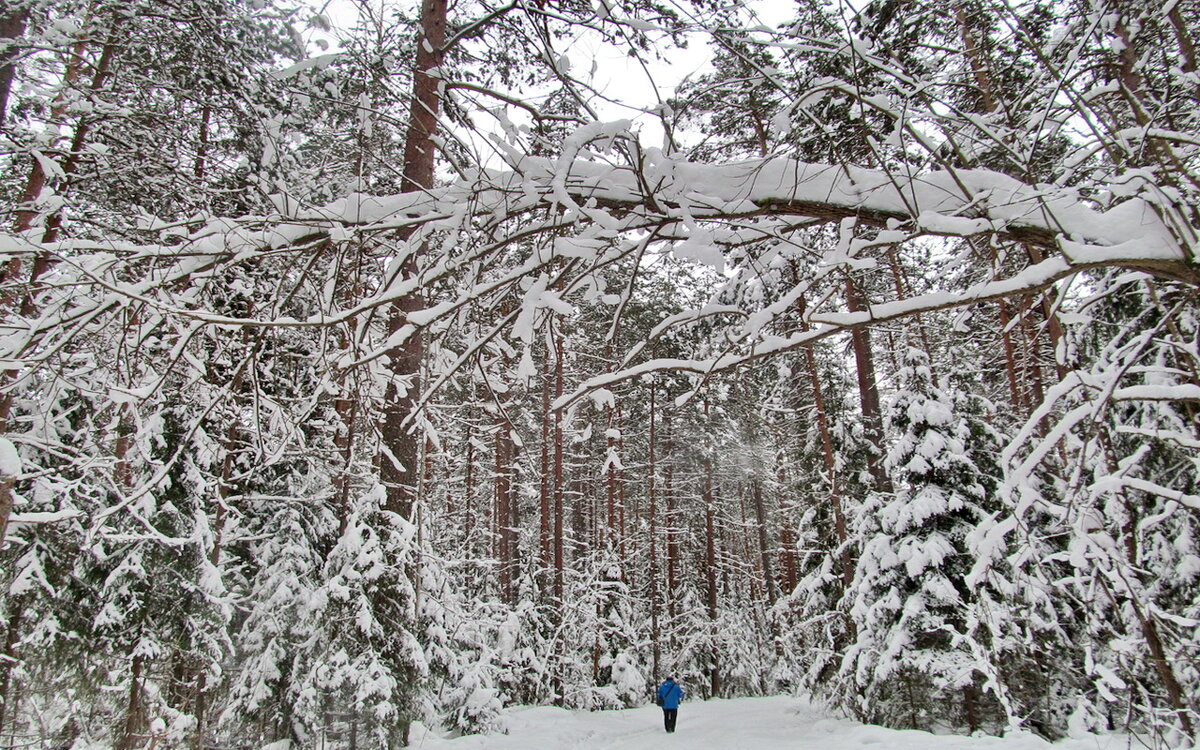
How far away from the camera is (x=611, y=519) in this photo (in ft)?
74.7

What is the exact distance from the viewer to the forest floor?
8008 mm

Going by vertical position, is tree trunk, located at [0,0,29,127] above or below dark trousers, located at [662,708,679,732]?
above

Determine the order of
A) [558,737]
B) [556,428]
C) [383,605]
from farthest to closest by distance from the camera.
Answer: [556,428]
[558,737]
[383,605]

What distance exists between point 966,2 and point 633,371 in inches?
100

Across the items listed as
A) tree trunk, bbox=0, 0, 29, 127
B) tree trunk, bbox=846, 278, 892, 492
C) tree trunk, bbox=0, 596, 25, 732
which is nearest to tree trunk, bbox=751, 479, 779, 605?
tree trunk, bbox=846, 278, 892, 492

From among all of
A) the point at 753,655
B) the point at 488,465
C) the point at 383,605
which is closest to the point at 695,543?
the point at 753,655

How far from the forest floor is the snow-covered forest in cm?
71

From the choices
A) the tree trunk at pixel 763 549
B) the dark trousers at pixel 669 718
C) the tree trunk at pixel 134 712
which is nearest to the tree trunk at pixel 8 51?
the tree trunk at pixel 134 712

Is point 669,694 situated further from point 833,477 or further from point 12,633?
point 12,633

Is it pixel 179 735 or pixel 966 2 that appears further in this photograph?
pixel 179 735

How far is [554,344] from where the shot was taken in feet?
9.35

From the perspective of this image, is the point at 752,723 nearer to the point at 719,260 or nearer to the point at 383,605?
the point at 383,605

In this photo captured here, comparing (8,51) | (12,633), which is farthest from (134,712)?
(8,51)

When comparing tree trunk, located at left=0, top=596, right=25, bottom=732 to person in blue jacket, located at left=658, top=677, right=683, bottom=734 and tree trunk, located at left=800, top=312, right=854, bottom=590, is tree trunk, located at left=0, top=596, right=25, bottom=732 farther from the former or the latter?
tree trunk, located at left=800, top=312, right=854, bottom=590
